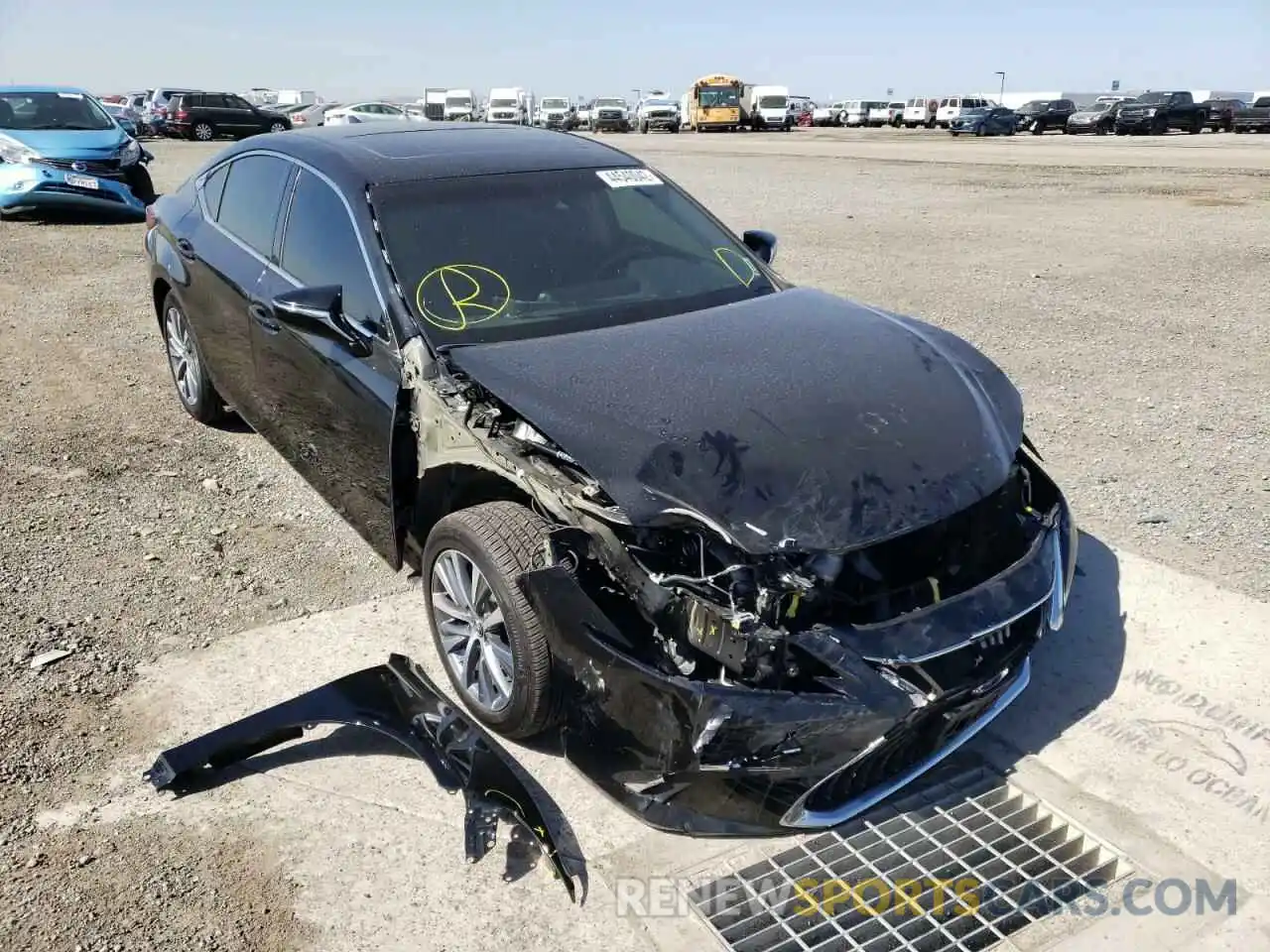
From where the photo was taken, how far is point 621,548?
2949mm

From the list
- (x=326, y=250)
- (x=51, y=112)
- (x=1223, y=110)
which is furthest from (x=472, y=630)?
(x=1223, y=110)

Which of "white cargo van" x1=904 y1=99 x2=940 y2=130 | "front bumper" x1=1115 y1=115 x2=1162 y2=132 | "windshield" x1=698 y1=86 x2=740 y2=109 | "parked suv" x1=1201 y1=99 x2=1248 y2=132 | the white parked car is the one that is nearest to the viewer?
the white parked car

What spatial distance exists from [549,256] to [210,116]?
110 feet

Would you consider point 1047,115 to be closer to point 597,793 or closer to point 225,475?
point 225,475

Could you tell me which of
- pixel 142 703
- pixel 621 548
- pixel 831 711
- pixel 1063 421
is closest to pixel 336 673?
pixel 142 703

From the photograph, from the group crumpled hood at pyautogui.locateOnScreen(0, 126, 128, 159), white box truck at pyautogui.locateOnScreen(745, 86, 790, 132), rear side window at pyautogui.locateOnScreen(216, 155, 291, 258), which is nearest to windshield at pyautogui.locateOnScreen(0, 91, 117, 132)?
crumpled hood at pyautogui.locateOnScreen(0, 126, 128, 159)

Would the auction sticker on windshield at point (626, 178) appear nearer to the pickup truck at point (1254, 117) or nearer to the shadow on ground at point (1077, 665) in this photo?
the shadow on ground at point (1077, 665)

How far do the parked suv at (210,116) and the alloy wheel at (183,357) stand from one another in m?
29.8

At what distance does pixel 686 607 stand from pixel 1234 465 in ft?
13.0

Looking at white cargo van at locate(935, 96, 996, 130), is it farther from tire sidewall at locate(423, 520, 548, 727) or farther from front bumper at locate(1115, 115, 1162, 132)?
tire sidewall at locate(423, 520, 548, 727)

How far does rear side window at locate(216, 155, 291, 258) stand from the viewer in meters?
4.72

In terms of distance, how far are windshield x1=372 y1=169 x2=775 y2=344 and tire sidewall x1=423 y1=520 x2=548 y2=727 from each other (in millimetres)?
736

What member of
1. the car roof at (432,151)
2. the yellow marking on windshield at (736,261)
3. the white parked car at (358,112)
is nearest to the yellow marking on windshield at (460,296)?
the car roof at (432,151)

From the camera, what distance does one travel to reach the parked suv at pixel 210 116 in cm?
3291
